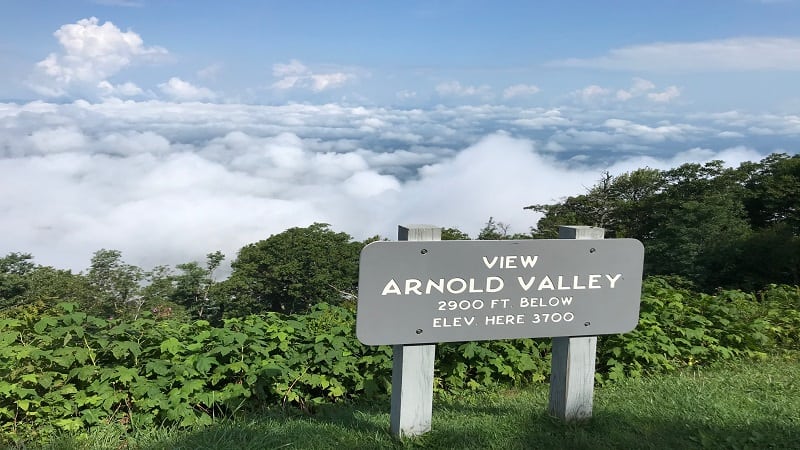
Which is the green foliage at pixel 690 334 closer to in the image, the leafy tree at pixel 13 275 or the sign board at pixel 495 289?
the sign board at pixel 495 289

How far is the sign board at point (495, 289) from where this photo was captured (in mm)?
2951

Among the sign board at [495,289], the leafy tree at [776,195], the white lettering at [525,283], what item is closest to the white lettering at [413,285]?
the sign board at [495,289]

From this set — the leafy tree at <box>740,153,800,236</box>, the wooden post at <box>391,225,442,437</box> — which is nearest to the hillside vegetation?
the wooden post at <box>391,225,442,437</box>

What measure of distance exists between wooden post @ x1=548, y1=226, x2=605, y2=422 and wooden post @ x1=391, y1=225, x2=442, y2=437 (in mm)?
760

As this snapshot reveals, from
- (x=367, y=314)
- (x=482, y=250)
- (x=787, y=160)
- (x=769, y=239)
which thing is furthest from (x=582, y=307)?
(x=787, y=160)

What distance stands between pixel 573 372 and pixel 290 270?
34.7 m

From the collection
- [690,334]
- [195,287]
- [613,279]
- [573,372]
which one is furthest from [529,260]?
[195,287]

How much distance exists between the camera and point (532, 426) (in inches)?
134

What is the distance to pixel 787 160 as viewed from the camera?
27.2 meters

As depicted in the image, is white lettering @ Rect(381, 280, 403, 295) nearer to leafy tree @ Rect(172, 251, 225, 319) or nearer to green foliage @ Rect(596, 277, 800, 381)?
green foliage @ Rect(596, 277, 800, 381)

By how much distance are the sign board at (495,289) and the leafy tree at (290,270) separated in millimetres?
32926

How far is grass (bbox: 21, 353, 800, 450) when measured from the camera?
3172 millimetres

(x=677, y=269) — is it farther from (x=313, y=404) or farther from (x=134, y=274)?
(x=134, y=274)

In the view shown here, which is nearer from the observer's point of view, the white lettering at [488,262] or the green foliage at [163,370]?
the white lettering at [488,262]
